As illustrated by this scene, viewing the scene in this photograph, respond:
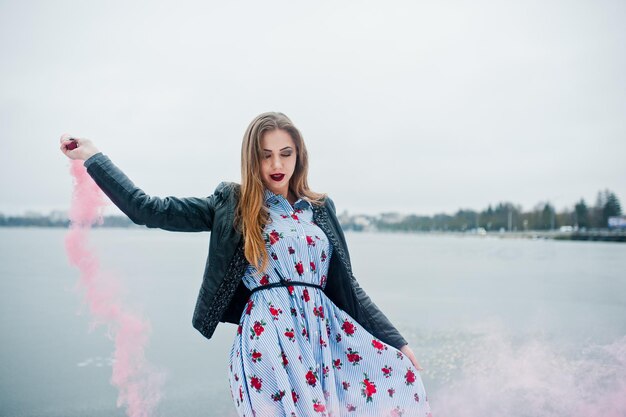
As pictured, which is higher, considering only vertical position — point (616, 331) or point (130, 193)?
point (130, 193)

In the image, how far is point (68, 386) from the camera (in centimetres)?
327

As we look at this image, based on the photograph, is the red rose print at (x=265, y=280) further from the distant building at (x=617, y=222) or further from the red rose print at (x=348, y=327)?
the distant building at (x=617, y=222)

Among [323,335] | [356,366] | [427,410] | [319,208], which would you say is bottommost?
[427,410]

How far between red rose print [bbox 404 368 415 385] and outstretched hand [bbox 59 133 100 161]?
1.39 metres

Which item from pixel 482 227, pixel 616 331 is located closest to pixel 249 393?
pixel 616 331

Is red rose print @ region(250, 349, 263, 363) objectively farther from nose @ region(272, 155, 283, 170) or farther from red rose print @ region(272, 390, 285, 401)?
nose @ region(272, 155, 283, 170)

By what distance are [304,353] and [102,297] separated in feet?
3.58

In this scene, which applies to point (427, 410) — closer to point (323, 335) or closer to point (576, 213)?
point (323, 335)

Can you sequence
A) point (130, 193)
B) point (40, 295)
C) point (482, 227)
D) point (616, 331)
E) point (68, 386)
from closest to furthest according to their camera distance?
1. point (130, 193)
2. point (68, 386)
3. point (616, 331)
4. point (40, 295)
5. point (482, 227)

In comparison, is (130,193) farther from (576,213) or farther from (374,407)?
(576,213)

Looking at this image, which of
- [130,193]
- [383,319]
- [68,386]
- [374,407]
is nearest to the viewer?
[130,193]

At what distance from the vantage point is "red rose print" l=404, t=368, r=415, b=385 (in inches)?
74.2

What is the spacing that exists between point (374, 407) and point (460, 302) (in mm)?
5496

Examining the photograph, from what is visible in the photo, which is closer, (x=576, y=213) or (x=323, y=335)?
(x=323, y=335)
